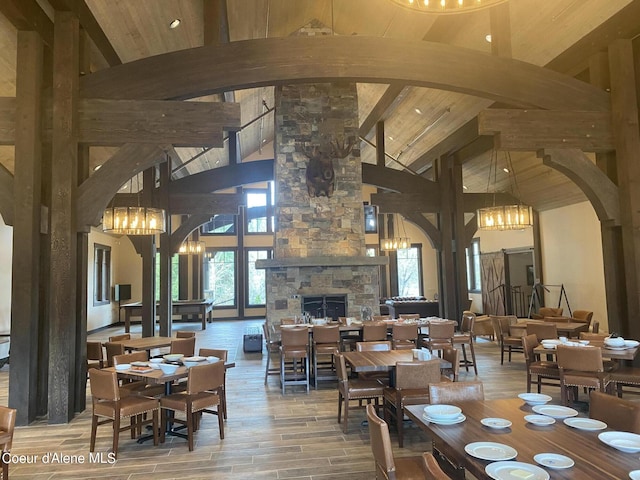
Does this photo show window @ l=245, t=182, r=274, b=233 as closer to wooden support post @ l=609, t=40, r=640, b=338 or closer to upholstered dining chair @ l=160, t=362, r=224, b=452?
wooden support post @ l=609, t=40, r=640, b=338

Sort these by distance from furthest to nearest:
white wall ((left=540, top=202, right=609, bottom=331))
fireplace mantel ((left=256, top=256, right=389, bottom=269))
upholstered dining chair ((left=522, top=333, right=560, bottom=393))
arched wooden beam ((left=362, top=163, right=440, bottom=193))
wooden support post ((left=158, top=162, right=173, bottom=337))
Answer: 1. arched wooden beam ((left=362, top=163, right=440, bottom=193))
2. wooden support post ((left=158, top=162, right=173, bottom=337))
3. white wall ((left=540, top=202, right=609, bottom=331))
4. fireplace mantel ((left=256, top=256, right=389, bottom=269))
5. upholstered dining chair ((left=522, top=333, right=560, bottom=393))

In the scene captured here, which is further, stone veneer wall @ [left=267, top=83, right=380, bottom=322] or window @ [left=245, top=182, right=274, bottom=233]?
window @ [left=245, top=182, right=274, bottom=233]

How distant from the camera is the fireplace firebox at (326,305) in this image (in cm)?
877

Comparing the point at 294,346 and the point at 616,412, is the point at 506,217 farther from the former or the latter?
the point at 616,412

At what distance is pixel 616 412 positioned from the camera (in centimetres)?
247

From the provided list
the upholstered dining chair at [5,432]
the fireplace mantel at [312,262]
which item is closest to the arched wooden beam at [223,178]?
the fireplace mantel at [312,262]

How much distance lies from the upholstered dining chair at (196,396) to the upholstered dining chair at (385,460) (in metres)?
2.01

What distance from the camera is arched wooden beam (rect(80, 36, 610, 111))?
4.99 meters

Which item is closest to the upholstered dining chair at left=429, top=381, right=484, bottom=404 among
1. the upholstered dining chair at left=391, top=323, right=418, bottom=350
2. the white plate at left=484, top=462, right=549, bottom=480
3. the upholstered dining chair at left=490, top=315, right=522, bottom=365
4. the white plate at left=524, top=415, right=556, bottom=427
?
the white plate at left=524, top=415, right=556, bottom=427

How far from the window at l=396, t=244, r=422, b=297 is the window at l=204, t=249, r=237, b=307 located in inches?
261

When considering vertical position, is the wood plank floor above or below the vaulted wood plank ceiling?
below

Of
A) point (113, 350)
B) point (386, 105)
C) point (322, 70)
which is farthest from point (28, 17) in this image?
point (386, 105)

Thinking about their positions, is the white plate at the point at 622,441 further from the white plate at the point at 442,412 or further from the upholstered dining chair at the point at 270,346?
the upholstered dining chair at the point at 270,346

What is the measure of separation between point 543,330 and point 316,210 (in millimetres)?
4618
